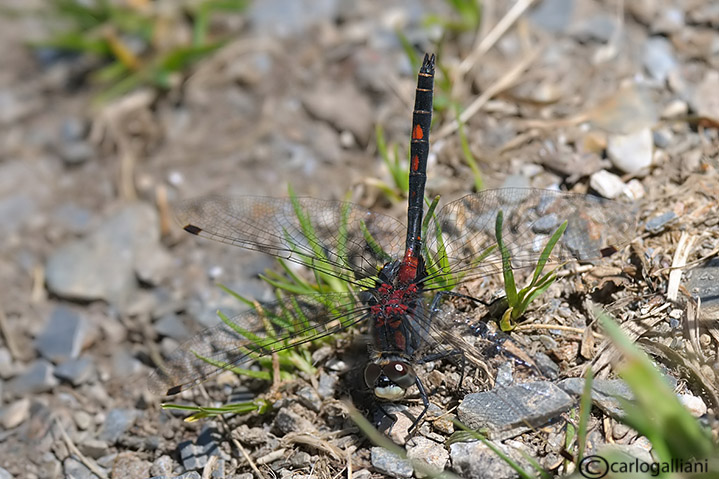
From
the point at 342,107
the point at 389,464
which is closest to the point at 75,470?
the point at 389,464

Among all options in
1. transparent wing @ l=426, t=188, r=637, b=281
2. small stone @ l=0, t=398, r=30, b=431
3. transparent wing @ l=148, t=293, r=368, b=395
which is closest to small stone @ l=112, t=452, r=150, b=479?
transparent wing @ l=148, t=293, r=368, b=395

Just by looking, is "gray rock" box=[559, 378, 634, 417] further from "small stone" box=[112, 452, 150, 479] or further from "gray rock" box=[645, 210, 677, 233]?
"small stone" box=[112, 452, 150, 479]

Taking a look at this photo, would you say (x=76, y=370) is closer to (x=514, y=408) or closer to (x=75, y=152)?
(x=75, y=152)

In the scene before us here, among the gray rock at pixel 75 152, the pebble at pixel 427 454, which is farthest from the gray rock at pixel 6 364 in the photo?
the pebble at pixel 427 454

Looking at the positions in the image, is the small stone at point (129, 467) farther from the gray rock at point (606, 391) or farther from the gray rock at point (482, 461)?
the gray rock at point (606, 391)

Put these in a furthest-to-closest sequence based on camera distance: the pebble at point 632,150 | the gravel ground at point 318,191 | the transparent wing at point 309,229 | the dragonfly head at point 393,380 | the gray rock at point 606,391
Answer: the pebble at point 632,150
the transparent wing at point 309,229
the gravel ground at point 318,191
the dragonfly head at point 393,380
the gray rock at point 606,391

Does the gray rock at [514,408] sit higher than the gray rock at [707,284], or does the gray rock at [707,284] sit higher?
the gray rock at [707,284]
